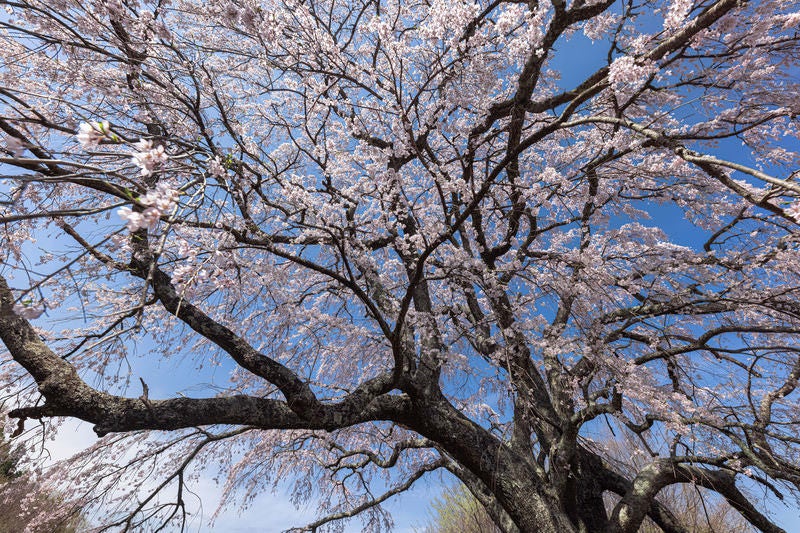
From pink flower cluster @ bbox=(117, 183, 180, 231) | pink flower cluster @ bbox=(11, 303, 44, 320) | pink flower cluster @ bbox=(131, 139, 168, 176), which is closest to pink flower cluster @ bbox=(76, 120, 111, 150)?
pink flower cluster @ bbox=(131, 139, 168, 176)

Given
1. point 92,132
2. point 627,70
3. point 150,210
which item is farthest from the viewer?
point 627,70

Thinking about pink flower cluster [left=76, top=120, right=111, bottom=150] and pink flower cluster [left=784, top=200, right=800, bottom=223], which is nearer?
pink flower cluster [left=76, top=120, right=111, bottom=150]

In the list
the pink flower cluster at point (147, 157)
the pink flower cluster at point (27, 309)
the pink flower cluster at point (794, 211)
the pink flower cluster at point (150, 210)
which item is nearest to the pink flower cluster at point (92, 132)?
the pink flower cluster at point (147, 157)

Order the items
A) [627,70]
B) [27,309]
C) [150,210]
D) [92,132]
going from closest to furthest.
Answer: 1. [150,210]
2. [92,132]
3. [27,309]
4. [627,70]

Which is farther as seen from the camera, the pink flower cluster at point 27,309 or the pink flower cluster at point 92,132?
the pink flower cluster at point 27,309

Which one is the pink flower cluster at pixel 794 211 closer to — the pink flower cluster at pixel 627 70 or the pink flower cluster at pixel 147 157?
the pink flower cluster at pixel 627 70

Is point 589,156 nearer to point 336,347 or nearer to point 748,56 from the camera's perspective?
point 748,56

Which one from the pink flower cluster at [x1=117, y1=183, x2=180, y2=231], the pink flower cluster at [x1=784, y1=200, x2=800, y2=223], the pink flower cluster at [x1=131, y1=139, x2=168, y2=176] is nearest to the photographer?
the pink flower cluster at [x1=117, y1=183, x2=180, y2=231]

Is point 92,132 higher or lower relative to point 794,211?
higher

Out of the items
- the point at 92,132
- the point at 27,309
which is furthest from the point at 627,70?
the point at 27,309

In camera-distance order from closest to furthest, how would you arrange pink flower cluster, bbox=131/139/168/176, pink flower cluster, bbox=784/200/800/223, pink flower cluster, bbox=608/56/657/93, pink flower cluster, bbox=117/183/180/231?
pink flower cluster, bbox=117/183/180/231 → pink flower cluster, bbox=131/139/168/176 → pink flower cluster, bbox=784/200/800/223 → pink flower cluster, bbox=608/56/657/93

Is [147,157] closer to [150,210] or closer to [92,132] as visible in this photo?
[92,132]

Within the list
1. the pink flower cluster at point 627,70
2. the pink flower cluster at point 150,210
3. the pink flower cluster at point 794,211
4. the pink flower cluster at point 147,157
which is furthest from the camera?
the pink flower cluster at point 627,70

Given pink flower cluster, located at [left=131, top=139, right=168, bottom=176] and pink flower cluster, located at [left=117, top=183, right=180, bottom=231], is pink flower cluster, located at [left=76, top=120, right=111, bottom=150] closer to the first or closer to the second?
pink flower cluster, located at [left=131, top=139, right=168, bottom=176]
